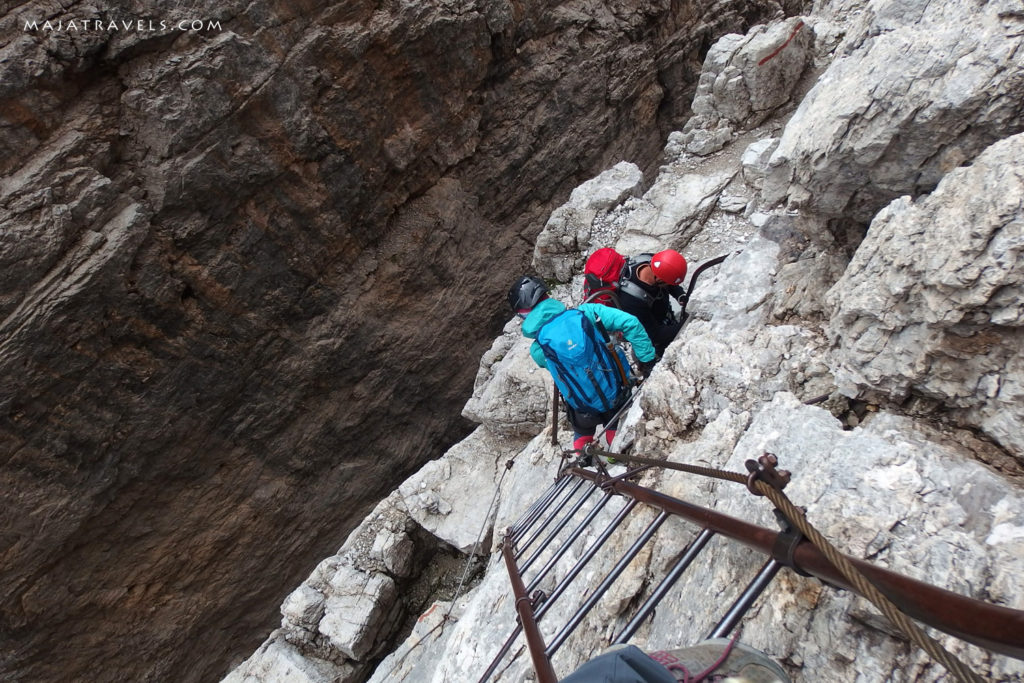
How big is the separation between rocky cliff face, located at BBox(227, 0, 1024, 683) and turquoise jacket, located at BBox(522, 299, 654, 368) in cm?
42

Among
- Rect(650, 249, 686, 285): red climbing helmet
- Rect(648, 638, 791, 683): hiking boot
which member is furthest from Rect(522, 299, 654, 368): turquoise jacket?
Rect(648, 638, 791, 683): hiking boot

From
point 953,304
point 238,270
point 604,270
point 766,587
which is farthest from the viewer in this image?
point 238,270

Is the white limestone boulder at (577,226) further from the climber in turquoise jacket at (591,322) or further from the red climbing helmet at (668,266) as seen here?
the climber in turquoise jacket at (591,322)

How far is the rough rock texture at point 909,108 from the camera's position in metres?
2.68

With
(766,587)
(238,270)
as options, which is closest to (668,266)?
(766,587)

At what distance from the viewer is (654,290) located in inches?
189

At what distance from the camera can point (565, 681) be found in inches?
50.6

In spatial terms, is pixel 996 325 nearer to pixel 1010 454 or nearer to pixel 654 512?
pixel 1010 454

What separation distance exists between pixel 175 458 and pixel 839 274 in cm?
994

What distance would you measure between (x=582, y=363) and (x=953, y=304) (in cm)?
247

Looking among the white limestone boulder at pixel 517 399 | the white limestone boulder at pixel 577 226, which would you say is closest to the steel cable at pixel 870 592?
the white limestone boulder at pixel 517 399

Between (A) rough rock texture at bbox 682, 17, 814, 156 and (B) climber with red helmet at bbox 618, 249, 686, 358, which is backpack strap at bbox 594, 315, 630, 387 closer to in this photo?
(B) climber with red helmet at bbox 618, 249, 686, 358

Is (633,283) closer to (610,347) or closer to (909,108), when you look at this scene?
(610,347)

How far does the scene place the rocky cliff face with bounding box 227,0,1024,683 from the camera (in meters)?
1.71
